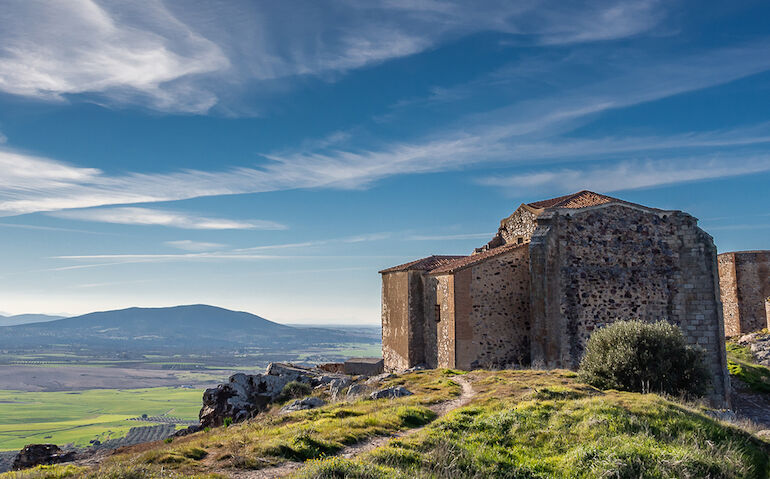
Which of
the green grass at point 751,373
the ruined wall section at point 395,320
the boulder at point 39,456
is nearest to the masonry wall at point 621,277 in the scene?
the green grass at point 751,373

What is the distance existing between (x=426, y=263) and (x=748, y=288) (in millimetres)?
22323

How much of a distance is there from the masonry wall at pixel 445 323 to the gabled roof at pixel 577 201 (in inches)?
228

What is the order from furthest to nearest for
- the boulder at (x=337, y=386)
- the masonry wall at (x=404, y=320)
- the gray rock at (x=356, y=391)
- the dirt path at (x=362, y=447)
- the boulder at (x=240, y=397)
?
the masonry wall at (x=404, y=320)
the boulder at (x=240, y=397)
the boulder at (x=337, y=386)
the gray rock at (x=356, y=391)
the dirt path at (x=362, y=447)

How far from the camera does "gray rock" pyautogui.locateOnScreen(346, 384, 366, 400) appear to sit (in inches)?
648

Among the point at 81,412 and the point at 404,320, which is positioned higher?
the point at 404,320

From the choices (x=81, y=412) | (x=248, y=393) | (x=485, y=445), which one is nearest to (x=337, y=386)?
(x=248, y=393)

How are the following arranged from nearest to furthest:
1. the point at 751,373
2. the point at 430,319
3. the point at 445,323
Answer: the point at 445,323 < the point at 751,373 < the point at 430,319

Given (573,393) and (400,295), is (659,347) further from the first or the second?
(400,295)

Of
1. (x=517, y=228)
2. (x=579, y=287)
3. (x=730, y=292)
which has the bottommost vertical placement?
(x=730, y=292)

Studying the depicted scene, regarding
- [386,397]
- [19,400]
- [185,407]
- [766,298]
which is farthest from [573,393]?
[19,400]

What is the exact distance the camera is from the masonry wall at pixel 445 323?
2169 centimetres

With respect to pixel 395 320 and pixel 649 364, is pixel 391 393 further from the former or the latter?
pixel 395 320

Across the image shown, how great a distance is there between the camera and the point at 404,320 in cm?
2584

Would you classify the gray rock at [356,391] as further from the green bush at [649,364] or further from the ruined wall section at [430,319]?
the green bush at [649,364]
